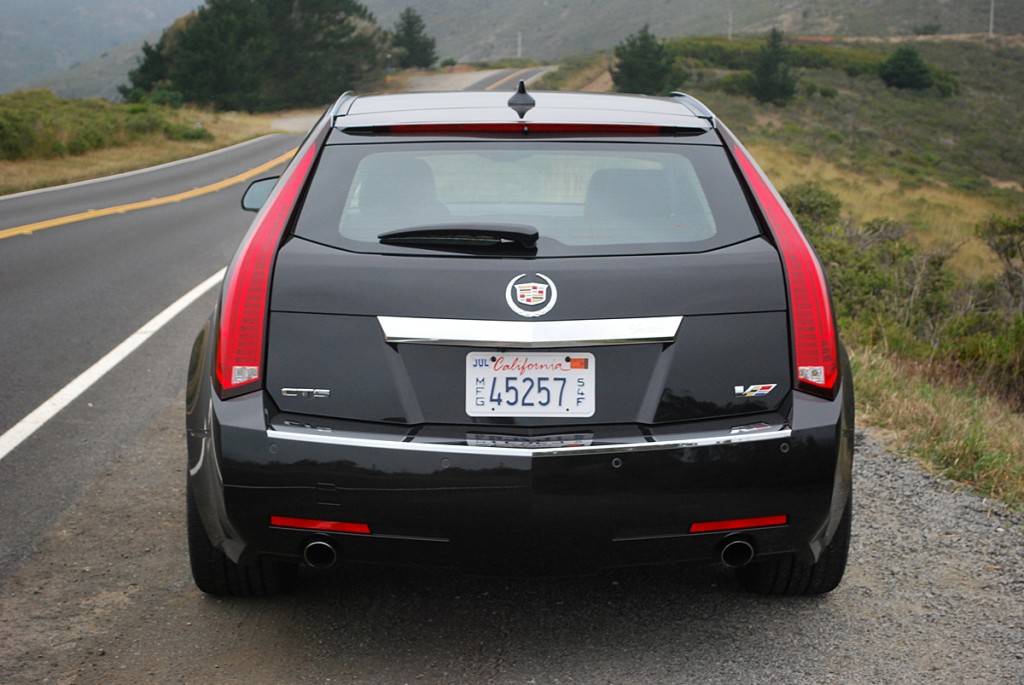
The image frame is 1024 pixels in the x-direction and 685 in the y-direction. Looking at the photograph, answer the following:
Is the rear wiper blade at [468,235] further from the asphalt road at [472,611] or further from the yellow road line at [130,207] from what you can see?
the yellow road line at [130,207]

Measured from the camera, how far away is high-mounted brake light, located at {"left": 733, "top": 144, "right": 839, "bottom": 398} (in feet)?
10.7

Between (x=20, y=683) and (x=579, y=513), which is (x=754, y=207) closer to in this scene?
(x=579, y=513)

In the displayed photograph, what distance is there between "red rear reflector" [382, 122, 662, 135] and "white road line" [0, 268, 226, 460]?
Result: 3.04 metres

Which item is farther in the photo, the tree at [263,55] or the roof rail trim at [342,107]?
the tree at [263,55]

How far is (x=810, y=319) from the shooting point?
3291 mm

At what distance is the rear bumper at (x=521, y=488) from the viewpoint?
10.2 ft

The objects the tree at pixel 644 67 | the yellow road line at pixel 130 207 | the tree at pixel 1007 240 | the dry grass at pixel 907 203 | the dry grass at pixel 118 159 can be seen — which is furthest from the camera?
the tree at pixel 644 67

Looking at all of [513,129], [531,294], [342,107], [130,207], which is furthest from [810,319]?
[130,207]

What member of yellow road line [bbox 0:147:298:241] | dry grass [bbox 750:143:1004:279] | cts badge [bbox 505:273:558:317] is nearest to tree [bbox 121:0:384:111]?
dry grass [bbox 750:143:1004:279]

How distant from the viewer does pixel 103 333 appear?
336 inches

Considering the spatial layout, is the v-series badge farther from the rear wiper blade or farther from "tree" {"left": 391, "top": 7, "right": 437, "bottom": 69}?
"tree" {"left": 391, "top": 7, "right": 437, "bottom": 69}

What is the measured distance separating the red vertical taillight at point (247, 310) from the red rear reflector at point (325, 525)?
38cm

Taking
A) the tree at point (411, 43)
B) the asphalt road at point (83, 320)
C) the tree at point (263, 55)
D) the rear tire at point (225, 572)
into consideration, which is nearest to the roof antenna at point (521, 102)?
the rear tire at point (225, 572)

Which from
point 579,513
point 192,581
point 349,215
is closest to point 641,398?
point 579,513
